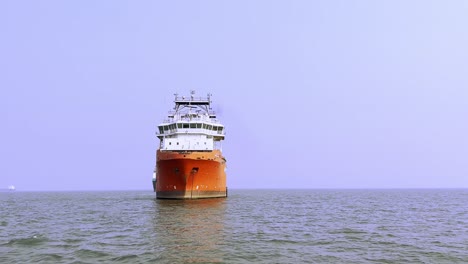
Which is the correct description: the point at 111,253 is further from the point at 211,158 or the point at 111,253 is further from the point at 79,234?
the point at 211,158

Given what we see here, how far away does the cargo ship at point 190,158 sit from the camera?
4181 centimetres

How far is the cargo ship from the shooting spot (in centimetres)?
4181

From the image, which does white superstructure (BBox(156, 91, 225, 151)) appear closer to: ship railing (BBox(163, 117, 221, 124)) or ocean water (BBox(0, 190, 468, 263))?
ship railing (BBox(163, 117, 221, 124))

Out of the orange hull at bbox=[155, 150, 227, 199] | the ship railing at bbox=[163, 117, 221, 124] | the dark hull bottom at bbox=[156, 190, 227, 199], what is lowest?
the dark hull bottom at bbox=[156, 190, 227, 199]

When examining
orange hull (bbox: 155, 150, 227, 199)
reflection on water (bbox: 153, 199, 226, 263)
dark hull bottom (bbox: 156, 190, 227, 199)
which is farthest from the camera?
dark hull bottom (bbox: 156, 190, 227, 199)

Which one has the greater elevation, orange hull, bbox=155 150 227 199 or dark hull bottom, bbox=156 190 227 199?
orange hull, bbox=155 150 227 199

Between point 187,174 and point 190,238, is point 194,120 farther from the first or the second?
point 190,238

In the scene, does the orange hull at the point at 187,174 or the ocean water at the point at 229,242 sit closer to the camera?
the ocean water at the point at 229,242

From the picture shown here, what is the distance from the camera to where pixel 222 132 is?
180 ft

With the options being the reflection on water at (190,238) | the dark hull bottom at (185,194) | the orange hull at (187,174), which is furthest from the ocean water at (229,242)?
the dark hull bottom at (185,194)

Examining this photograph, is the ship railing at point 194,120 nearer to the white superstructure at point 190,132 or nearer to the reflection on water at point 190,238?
the white superstructure at point 190,132

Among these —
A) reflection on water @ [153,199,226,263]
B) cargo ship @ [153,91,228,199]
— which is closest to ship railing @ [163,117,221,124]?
cargo ship @ [153,91,228,199]

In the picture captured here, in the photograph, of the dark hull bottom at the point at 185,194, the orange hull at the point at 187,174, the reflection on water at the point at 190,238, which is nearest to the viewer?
the reflection on water at the point at 190,238

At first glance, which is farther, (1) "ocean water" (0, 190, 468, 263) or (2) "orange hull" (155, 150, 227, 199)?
(2) "orange hull" (155, 150, 227, 199)
